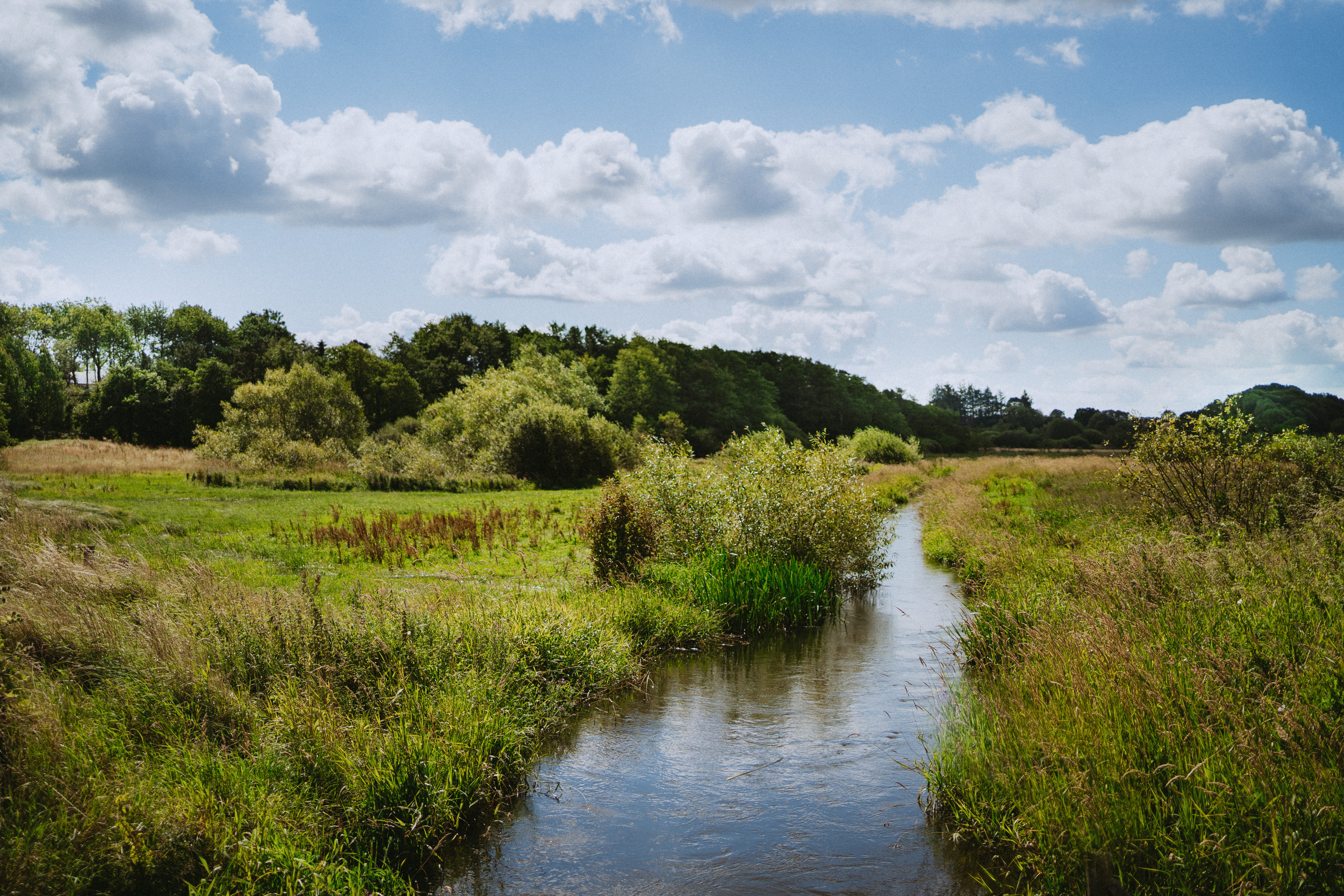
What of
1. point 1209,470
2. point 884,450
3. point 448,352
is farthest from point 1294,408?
point 448,352

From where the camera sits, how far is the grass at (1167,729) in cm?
543

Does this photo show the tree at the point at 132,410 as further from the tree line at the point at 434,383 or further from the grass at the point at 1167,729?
the grass at the point at 1167,729

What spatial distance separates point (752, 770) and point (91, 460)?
1960 inches

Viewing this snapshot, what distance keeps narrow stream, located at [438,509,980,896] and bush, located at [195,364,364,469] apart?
40.4 metres

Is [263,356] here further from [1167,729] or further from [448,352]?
[1167,729]

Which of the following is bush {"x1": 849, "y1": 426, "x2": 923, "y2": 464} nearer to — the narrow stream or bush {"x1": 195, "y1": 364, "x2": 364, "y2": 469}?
bush {"x1": 195, "y1": 364, "x2": 364, "y2": 469}

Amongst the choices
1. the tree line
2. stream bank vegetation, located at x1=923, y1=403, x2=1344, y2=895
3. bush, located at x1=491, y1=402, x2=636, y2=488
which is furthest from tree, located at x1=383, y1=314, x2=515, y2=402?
stream bank vegetation, located at x1=923, y1=403, x2=1344, y2=895

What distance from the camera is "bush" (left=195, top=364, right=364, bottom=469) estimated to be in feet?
154

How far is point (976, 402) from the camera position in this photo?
177750mm

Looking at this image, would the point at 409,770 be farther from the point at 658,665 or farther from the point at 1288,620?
the point at 1288,620

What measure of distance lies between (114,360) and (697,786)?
121523 mm

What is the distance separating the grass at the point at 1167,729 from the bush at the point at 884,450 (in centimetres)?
5384

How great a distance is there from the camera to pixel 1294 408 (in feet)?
148

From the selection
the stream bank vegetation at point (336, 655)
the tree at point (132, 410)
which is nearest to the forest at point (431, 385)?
the tree at point (132, 410)
